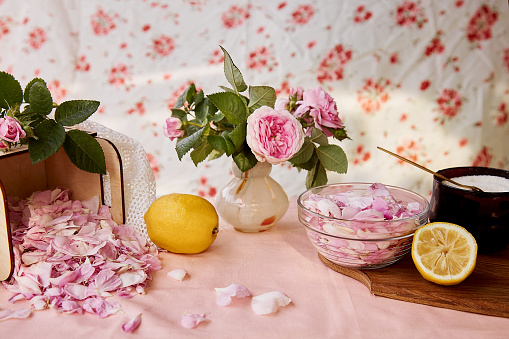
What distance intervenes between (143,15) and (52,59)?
14.8 inches

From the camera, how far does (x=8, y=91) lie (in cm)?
85

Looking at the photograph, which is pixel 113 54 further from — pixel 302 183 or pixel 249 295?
pixel 249 295

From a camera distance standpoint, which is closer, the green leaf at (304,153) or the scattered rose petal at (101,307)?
the scattered rose petal at (101,307)

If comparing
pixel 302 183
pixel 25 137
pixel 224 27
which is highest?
pixel 224 27

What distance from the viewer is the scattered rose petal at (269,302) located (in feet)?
2.40

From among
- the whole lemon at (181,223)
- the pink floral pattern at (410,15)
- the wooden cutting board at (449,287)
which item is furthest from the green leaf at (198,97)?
the pink floral pattern at (410,15)

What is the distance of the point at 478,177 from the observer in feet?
3.03

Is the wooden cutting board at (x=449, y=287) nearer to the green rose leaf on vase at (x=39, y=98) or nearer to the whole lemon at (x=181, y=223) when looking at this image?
the whole lemon at (x=181, y=223)

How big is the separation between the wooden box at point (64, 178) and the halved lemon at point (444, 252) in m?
0.55

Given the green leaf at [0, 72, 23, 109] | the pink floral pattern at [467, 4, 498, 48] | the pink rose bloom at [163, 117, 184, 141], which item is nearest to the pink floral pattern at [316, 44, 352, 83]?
the pink floral pattern at [467, 4, 498, 48]

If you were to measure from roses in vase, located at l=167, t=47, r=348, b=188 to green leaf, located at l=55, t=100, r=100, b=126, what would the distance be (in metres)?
0.15

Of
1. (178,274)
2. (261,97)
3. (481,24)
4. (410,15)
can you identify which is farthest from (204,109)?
(481,24)

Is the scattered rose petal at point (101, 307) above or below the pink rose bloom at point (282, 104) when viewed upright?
below

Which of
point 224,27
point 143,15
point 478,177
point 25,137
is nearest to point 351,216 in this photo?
point 478,177
